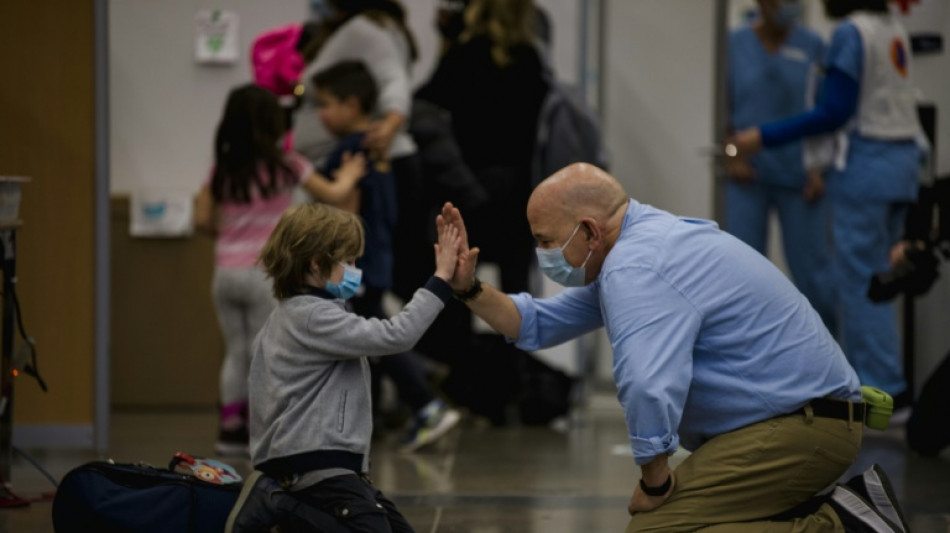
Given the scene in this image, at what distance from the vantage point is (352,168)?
586 cm

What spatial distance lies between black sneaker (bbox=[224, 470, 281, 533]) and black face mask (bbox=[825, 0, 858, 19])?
12.1ft

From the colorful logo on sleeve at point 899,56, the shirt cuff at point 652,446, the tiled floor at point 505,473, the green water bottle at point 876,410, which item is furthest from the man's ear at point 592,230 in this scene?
the colorful logo on sleeve at point 899,56

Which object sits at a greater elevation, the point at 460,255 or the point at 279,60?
the point at 279,60

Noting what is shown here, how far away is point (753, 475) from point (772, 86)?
11.2ft

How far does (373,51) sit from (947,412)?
2787 millimetres

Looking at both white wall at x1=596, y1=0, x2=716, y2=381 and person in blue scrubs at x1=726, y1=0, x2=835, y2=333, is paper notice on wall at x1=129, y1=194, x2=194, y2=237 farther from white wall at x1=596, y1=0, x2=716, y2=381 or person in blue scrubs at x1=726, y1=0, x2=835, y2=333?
person in blue scrubs at x1=726, y1=0, x2=835, y2=333

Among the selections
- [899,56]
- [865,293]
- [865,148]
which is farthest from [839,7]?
[865,293]

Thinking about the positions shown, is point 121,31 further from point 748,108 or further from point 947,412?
point 947,412

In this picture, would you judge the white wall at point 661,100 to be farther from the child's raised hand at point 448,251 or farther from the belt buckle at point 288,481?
the belt buckle at point 288,481

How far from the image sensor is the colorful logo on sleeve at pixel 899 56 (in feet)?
20.5

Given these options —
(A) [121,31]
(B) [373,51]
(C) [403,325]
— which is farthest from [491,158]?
(C) [403,325]

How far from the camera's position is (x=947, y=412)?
554cm

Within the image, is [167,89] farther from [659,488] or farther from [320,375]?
[659,488]

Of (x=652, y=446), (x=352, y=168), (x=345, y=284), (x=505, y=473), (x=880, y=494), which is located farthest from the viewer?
(x=352, y=168)
